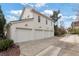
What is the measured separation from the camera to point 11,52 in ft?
13.9

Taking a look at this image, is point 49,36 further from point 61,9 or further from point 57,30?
point 61,9

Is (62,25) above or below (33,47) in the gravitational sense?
above

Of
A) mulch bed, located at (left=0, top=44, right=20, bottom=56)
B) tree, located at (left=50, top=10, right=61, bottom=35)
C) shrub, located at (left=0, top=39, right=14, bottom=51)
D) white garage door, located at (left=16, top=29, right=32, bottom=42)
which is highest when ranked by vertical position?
tree, located at (left=50, top=10, right=61, bottom=35)

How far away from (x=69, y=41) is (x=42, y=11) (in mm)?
797

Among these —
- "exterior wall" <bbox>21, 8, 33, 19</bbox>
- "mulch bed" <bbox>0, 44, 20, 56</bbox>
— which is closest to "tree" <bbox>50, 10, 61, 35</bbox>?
"exterior wall" <bbox>21, 8, 33, 19</bbox>

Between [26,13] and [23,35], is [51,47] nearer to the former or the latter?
[23,35]

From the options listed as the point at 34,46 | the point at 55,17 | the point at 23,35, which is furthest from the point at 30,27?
the point at 55,17

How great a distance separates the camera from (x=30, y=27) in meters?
4.40

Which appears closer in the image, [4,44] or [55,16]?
[4,44]

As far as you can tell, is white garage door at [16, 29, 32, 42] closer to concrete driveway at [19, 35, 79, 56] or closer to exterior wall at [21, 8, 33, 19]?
concrete driveway at [19, 35, 79, 56]

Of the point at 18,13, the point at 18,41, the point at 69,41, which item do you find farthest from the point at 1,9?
the point at 69,41

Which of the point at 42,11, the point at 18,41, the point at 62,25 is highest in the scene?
the point at 42,11

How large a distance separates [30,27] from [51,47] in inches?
22.6

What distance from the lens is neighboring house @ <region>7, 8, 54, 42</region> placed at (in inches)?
170
